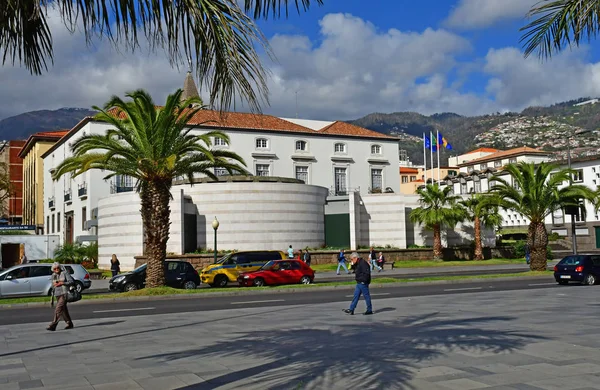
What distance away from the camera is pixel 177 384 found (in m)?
7.86

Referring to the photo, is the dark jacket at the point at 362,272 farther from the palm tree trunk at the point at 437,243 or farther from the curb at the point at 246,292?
the palm tree trunk at the point at 437,243

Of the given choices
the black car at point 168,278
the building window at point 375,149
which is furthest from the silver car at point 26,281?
the building window at point 375,149

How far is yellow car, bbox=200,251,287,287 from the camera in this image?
104 ft

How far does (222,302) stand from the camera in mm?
22359

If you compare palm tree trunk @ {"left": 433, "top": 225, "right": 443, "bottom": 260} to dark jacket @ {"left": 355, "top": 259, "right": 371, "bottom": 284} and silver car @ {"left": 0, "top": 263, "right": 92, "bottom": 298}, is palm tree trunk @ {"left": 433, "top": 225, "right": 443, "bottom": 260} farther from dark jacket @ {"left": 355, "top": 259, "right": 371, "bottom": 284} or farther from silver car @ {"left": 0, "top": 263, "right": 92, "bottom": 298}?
dark jacket @ {"left": 355, "top": 259, "right": 371, "bottom": 284}

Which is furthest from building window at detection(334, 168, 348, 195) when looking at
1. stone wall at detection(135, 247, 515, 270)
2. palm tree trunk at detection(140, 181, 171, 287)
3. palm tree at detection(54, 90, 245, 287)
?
palm tree trunk at detection(140, 181, 171, 287)

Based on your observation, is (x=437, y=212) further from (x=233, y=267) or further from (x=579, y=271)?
(x=579, y=271)

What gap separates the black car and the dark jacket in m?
13.6

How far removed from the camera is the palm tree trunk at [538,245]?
32.6 metres

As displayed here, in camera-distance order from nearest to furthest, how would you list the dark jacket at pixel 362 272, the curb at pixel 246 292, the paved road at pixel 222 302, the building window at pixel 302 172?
the dark jacket at pixel 362 272 < the paved road at pixel 222 302 < the curb at pixel 246 292 < the building window at pixel 302 172

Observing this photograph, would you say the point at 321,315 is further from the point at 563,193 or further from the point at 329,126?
the point at 329,126

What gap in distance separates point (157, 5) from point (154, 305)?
59.7ft

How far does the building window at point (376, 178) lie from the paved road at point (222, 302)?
46812mm

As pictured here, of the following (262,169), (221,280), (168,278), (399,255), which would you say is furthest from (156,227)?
(262,169)
